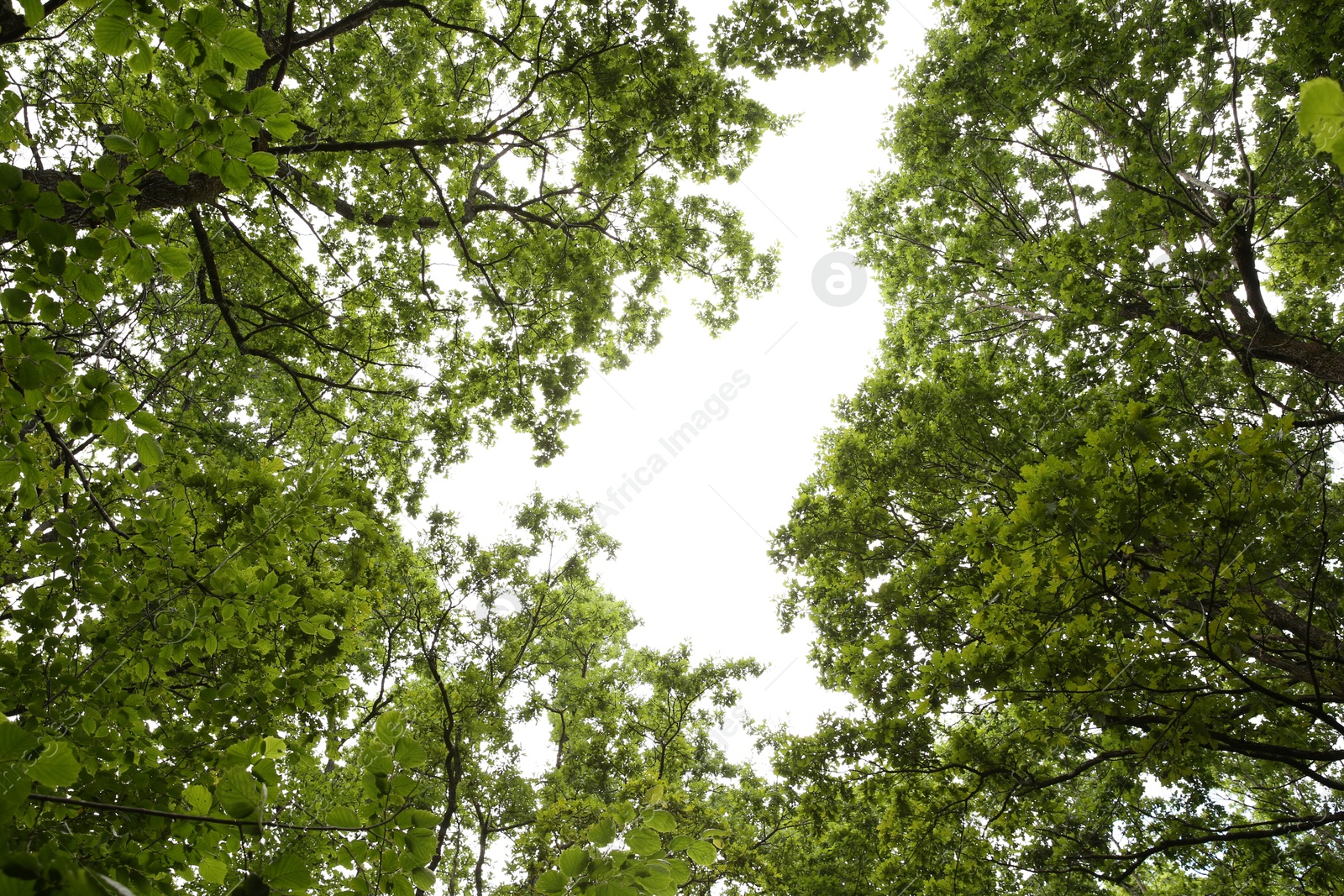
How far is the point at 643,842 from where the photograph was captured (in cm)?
152

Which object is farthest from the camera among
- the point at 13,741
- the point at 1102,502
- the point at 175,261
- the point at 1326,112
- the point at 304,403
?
the point at 304,403

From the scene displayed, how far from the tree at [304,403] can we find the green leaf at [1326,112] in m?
2.00

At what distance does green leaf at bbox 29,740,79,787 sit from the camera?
1.26 meters

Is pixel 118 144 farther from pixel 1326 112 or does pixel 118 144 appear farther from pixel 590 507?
pixel 590 507

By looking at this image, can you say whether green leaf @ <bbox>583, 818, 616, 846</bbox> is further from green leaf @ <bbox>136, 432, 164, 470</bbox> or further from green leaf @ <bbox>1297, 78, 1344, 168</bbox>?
green leaf @ <bbox>1297, 78, 1344, 168</bbox>

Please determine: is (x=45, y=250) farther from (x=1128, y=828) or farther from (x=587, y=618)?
(x=587, y=618)

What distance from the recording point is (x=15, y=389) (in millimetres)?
2180

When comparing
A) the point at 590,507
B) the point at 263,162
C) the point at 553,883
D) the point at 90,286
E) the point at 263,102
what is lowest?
the point at 553,883

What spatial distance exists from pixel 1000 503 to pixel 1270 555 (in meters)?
2.46

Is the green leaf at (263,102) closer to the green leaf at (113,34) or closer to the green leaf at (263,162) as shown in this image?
the green leaf at (263,162)

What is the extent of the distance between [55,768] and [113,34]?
2205 millimetres

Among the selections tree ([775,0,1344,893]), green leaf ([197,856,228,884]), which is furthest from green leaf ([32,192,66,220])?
tree ([775,0,1344,893])

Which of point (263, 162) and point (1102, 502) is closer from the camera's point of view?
point (263, 162)

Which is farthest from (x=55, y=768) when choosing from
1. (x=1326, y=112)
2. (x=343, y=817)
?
(x=1326, y=112)
